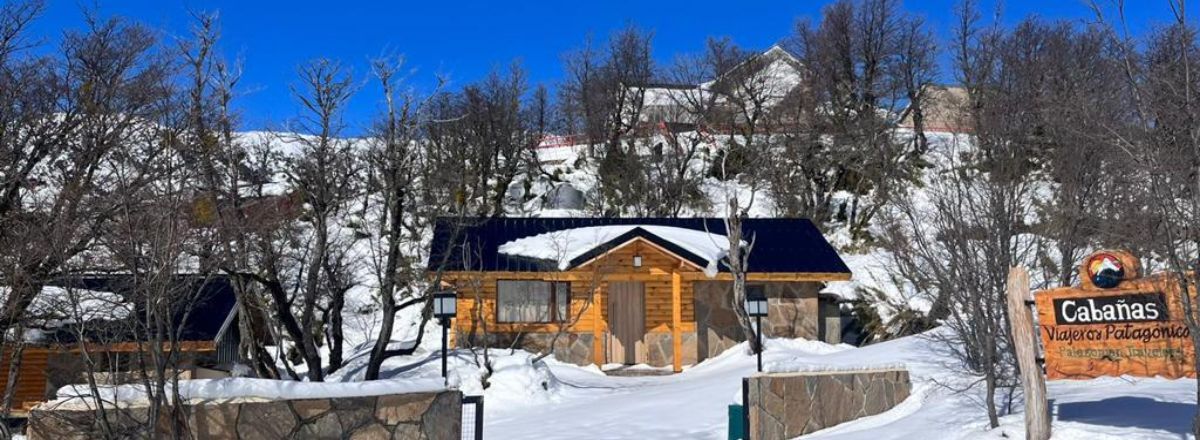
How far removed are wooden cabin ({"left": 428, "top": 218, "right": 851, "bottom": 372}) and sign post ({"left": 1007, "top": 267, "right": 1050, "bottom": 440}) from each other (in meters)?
13.2

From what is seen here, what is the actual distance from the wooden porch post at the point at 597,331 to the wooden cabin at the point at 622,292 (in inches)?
0.9

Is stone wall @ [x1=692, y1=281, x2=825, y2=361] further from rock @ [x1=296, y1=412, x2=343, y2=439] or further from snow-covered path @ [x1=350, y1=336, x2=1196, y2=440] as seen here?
rock @ [x1=296, y1=412, x2=343, y2=439]

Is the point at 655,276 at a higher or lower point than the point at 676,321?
higher

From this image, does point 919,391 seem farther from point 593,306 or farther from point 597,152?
point 597,152

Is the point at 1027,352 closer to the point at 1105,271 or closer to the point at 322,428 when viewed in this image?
the point at 1105,271

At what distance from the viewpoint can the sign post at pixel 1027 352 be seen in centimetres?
920

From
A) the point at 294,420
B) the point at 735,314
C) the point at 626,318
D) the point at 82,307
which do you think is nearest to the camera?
the point at 294,420

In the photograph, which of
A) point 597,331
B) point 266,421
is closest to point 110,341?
point 266,421

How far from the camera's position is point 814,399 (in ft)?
43.9

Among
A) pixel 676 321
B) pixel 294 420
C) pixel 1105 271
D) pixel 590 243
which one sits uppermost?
pixel 590 243

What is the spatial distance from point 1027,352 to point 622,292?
49.5ft

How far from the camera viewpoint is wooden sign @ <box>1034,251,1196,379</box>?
330 inches

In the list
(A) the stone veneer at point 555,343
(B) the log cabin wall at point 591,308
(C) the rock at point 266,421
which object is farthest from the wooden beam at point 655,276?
(C) the rock at point 266,421

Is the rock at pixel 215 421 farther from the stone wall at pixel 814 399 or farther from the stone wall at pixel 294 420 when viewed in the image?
the stone wall at pixel 814 399
